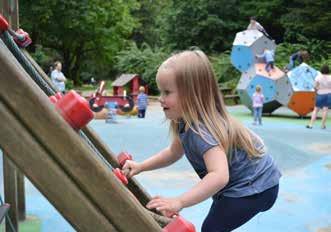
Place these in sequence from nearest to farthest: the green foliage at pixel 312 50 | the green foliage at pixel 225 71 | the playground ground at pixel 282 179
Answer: the playground ground at pixel 282 179 → the green foliage at pixel 312 50 → the green foliage at pixel 225 71

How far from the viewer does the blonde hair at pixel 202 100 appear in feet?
6.56

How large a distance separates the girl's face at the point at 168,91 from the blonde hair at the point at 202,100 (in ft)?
0.05

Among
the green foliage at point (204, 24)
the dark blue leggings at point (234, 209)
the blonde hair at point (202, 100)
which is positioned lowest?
the green foliage at point (204, 24)

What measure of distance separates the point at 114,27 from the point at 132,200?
3440cm

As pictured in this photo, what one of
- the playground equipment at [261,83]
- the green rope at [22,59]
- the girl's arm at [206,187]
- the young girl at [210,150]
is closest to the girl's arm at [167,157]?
the young girl at [210,150]

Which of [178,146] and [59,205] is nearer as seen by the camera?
[59,205]

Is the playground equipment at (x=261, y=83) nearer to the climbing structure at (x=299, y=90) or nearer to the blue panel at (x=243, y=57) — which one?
the climbing structure at (x=299, y=90)

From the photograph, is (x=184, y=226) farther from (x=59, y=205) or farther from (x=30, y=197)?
(x=30, y=197)

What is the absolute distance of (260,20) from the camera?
99.1 ft

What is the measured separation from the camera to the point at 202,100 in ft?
6.81

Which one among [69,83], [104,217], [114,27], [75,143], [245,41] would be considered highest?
[75,143]

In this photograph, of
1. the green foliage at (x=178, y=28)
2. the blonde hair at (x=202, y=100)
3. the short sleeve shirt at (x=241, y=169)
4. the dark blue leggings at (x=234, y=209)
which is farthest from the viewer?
the green foliage at (x=178, y=28)

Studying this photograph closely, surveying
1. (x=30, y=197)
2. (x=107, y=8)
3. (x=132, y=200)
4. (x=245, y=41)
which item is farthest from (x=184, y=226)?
(x=107, y=8)

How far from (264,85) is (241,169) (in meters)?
13.9
